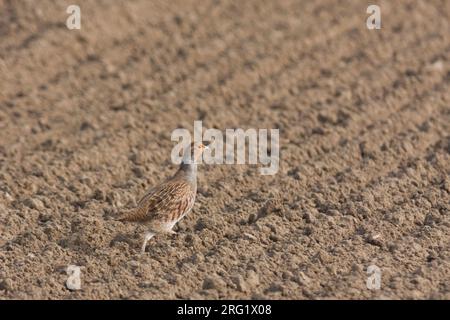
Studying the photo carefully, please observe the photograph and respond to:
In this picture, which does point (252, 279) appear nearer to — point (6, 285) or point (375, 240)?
point (375, 240)

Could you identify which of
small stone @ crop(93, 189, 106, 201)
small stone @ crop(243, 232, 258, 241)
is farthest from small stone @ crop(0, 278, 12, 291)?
small stone @ crop(243, 232, 258, 241)

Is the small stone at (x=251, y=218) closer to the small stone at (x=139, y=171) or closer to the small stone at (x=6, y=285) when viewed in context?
the small stone at (x=139, y=171)

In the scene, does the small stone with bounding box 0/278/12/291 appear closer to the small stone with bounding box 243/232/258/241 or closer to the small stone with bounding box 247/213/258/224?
the small stone with bounding box 243/232/258/241

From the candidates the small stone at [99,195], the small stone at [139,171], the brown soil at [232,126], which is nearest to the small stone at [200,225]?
the brown soil at [232,126]

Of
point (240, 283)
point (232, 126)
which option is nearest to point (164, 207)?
point (240, 283)

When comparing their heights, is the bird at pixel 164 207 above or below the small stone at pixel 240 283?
above
